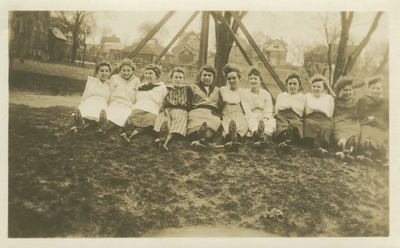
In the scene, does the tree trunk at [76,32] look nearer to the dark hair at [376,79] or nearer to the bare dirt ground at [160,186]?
the bare dirt ground at [160,186]

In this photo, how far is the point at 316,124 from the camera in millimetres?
3146

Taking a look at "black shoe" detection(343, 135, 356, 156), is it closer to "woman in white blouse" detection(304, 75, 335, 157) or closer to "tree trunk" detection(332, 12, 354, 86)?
"woman in white blouse" detection(304, 75, 335, 157)

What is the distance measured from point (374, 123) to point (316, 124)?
583 mm

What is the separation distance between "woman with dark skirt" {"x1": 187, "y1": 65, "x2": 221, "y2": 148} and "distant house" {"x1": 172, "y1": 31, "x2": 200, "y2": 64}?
6.3 inches

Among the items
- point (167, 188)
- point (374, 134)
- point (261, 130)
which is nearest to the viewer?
point (167, 188)

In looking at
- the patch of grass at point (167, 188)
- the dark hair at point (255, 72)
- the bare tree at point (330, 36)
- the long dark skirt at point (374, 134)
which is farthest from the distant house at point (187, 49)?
the long dark skirt at point (374, 134)

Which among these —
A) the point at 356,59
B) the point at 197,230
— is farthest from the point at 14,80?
the point at 356,59

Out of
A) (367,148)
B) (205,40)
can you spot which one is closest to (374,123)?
(367,148)

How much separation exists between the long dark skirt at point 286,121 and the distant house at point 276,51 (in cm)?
49

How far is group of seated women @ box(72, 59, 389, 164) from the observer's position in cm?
307

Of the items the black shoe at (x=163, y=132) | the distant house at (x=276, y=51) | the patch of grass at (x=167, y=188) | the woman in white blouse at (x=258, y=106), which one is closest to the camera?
the patch of grass at (x=167, y=188)

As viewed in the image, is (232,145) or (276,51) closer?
(232,145)

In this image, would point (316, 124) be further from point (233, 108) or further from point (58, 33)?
point (58, 33)

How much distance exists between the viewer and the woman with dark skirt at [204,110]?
307 centimetres
